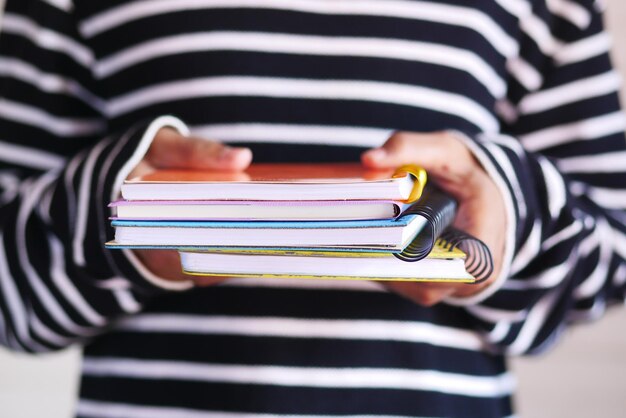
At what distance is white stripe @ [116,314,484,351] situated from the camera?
58 centimetres

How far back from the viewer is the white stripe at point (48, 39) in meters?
0.67

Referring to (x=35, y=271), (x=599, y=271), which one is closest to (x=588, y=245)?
(x=599, y=271)

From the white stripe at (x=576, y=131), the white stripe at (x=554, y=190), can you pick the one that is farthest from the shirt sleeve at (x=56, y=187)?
the white stripe at (x=576, y=131)

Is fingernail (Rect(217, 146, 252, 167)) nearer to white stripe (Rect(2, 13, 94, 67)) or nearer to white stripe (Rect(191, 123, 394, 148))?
white stripe (Rect(191, 123, 394, 148))

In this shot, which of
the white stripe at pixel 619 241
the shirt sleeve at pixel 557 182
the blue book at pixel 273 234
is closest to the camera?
the blue book at pixel 273 234

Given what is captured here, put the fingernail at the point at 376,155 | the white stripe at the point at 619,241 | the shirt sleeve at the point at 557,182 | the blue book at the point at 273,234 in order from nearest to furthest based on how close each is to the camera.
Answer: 1. the blue book at the point at 273,234
2. the fingernail at the point at 376,155
3. the shirt sleeve at the point at 557,182
4. the white stripe at the point at 619,241

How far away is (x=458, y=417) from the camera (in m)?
0.61

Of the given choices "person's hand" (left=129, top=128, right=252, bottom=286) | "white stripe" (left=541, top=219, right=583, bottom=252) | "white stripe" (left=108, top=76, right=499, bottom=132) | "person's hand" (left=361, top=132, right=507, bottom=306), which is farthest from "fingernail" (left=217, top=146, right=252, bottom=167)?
"white stripe" (left=541, top=219, right=583, bottom=252)

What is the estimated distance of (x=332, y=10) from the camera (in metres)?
0.64

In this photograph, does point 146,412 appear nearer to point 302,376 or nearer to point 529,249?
point 302,376

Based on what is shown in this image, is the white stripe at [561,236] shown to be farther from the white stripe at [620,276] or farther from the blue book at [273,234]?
the blue book at [273,234]

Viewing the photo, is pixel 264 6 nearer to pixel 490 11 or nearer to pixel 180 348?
pixel 490 11

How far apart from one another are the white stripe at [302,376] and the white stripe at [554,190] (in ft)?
0.64

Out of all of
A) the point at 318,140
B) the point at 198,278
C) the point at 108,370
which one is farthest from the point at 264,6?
the point at 108,370
